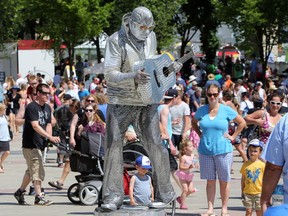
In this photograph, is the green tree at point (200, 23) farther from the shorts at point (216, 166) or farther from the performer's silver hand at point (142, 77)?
the performer's silver hand at point (142, 77)

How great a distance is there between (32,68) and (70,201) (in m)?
32.0

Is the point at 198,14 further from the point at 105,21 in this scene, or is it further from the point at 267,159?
the point at 267,159

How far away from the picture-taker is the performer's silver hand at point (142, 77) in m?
9.41

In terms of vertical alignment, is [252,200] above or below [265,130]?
below

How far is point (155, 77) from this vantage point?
9.62m

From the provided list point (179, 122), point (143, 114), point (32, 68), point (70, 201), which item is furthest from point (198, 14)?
point (143, 114)

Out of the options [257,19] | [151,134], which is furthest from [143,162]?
[257,19]

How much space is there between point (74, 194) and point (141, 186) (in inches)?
111

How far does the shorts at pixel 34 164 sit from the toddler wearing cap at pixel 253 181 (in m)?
3.34

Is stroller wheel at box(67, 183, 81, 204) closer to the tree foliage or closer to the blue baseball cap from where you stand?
the blue baseball cap

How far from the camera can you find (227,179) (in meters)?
12.1

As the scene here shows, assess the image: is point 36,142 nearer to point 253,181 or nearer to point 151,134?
point 253,181

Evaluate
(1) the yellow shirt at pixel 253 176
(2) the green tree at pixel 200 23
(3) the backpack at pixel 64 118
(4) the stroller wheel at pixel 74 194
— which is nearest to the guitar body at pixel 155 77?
(1) the yellow shirt at pixel 253 176

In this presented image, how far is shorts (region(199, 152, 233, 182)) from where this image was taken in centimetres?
1211
